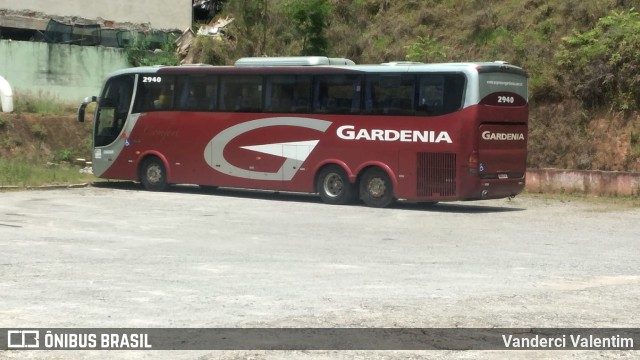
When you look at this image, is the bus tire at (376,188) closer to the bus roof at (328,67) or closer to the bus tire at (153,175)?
the bus roof at (328,67)

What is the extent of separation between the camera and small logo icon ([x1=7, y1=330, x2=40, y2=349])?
8.73 m

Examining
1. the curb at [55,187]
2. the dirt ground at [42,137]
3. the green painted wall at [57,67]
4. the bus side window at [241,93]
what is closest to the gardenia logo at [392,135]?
the bus side window at [241,93]

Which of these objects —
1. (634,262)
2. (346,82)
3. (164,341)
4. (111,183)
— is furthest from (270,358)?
(111,183)

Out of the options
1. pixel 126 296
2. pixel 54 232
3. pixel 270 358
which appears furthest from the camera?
pixel 54 232

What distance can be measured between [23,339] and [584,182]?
21.3 m

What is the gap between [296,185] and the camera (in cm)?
2703

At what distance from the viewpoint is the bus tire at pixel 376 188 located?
25.5 m

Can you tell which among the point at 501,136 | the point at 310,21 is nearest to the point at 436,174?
the point at 501,136

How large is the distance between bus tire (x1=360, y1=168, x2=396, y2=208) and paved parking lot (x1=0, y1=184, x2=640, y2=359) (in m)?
1.20

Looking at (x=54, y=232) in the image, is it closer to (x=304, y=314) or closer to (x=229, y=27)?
(x=304, y=314)

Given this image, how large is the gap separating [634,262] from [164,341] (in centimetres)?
864

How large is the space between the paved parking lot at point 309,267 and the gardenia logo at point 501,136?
1705 millimetres

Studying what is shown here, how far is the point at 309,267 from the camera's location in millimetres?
14250

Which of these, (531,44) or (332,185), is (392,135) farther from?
(531,44)
